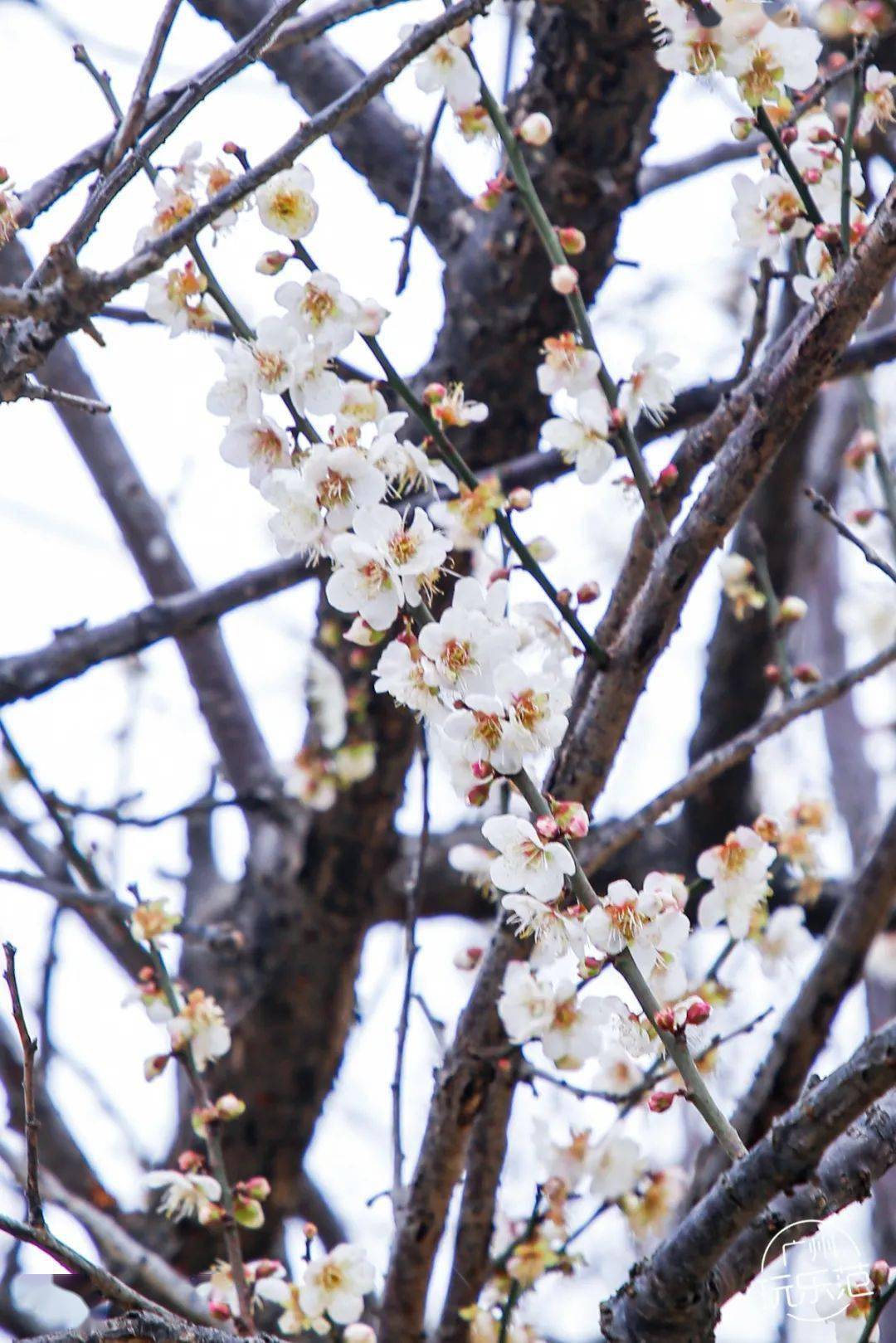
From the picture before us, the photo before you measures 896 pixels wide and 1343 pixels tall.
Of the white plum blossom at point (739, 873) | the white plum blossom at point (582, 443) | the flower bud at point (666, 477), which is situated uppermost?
the white plum blossom at point (582, 443)

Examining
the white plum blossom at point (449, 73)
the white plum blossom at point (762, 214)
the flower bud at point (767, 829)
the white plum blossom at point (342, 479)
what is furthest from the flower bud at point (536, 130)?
the flower bud at point (767, 829)

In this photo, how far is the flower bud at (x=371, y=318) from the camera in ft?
3.82

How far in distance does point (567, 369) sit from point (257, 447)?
15.5 inches

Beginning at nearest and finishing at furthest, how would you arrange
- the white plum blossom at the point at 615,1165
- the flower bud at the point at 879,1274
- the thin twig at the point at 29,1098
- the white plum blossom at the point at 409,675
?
the thin twig at the point at 29,1098
the flower bud at the point at 879,1274
the white plum blossom at the point at 409,675
the white plum blossom at the point at 615,1165

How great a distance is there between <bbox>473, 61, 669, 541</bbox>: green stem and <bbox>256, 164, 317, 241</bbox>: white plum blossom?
24cm

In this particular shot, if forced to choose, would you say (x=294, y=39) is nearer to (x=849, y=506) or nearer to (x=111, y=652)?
(x=111, y=652)

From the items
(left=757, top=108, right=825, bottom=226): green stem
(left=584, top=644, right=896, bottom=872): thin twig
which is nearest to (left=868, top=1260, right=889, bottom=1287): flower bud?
(left=584, top=644, right=896, bottom=872): thin twig

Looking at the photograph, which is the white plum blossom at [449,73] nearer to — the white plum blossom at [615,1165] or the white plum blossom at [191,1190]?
the white plum blossom at [191,1190]

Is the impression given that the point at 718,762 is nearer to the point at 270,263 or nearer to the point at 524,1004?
the point at 524,1004

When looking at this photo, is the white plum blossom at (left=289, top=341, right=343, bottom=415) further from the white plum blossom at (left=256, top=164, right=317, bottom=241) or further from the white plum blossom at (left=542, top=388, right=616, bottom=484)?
the white plum blossom at (left=542, top=388, right=616, bottom=484)

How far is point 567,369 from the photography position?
1361mm

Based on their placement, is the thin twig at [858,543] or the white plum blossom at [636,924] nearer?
the white plum blossom at [636,924]

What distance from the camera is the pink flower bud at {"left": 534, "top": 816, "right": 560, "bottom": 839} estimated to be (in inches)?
38.1

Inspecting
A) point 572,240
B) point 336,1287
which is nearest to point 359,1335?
point 336,1287
